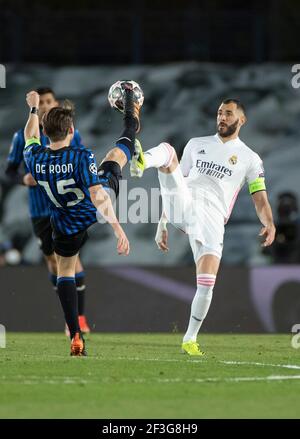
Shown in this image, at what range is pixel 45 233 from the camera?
12797 mm

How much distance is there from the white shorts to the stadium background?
21.0ft

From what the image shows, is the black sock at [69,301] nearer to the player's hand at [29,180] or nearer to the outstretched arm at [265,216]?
the outstretched arm at [265,216]

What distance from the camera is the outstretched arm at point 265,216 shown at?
10359 millimetres

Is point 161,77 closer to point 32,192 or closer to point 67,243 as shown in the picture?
point 32,192

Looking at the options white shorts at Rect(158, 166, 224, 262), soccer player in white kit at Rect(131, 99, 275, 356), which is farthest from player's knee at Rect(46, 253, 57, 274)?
white shorts at Rect(158, 166, 224, 262)

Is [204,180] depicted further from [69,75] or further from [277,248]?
[69,75]

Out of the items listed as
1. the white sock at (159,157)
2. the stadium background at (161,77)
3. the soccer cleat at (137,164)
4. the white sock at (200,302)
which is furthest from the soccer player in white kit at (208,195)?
the stadium background at (161,77)

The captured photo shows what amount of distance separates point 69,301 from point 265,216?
6.75 ft

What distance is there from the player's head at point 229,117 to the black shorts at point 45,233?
274 cm

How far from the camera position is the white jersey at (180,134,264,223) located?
1064 cm
